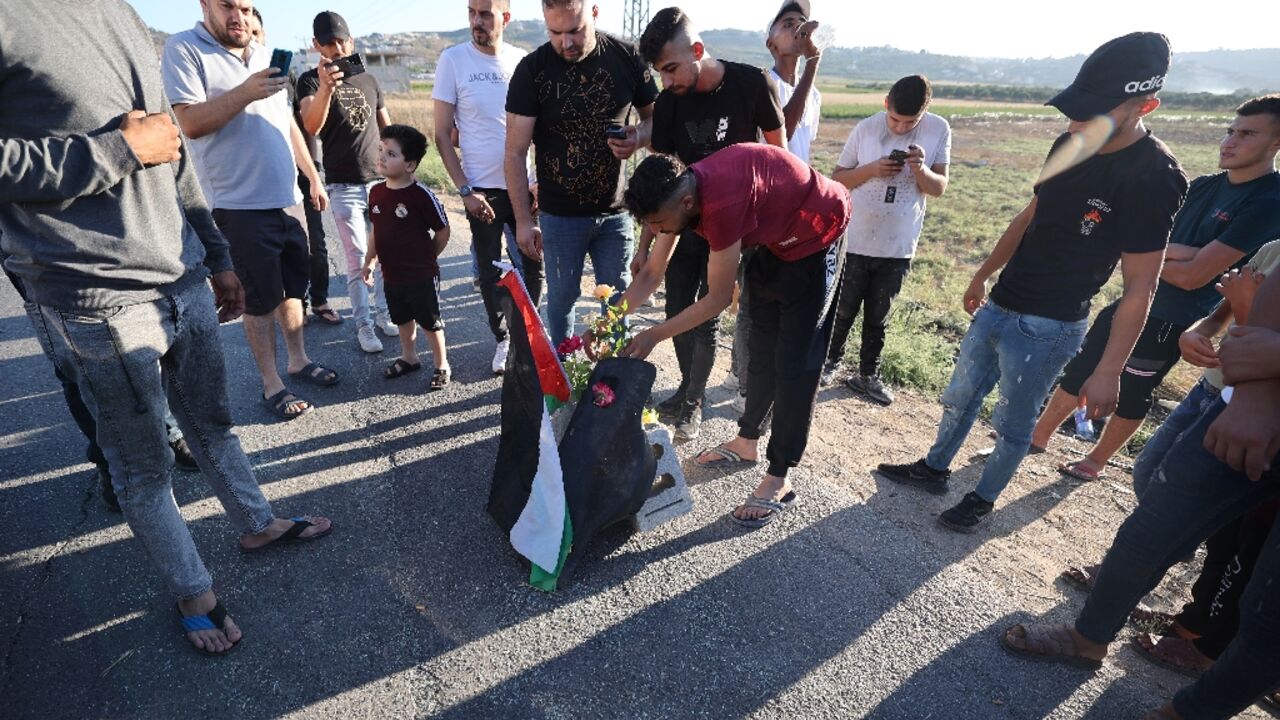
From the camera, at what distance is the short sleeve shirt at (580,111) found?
352cm

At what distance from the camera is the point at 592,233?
12.7ft

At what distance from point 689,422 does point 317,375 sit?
2557mm

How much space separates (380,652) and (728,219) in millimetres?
2128

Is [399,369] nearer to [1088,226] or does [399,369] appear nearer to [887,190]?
[887,190]

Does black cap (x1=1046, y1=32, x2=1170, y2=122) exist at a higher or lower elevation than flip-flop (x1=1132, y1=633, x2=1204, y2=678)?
higher

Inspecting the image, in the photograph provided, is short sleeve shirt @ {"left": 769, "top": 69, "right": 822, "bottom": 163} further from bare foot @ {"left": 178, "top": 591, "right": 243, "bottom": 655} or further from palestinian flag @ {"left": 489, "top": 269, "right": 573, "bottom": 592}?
bare foot @ {"left": 178, "top": 591, "right": 243, "bottom": 655}

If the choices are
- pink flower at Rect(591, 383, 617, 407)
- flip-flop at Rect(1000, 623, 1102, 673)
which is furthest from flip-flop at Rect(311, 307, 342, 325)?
flip-flop at Rect(1000, 623, 1102, 673)

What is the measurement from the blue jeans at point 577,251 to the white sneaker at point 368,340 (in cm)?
160

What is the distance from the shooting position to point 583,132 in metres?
3.62

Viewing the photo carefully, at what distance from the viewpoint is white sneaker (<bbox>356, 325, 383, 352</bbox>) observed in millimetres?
4836

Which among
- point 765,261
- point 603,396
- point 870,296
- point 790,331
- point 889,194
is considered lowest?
point 870,296

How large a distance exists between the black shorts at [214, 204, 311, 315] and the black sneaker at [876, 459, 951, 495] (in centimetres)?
375

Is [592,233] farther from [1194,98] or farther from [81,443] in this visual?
[1194,98]

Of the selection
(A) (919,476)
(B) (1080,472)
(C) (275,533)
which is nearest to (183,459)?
(C) (275,533)
